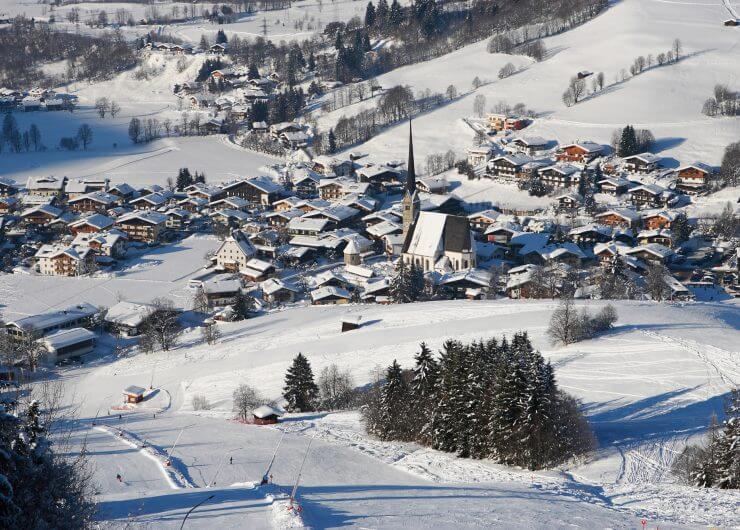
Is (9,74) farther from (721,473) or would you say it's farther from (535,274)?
(721,473)

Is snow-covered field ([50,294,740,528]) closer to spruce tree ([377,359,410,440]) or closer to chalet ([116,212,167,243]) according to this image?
spruce tree ([377,359,410,440])

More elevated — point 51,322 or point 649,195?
point 649,195

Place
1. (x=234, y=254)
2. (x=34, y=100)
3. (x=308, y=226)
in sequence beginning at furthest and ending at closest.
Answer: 1. (x=34, y=100)
2. (x=308, y=226)
3. (x=234, y=254)

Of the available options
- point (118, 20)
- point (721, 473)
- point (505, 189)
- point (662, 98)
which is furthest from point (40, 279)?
point (118, 20)

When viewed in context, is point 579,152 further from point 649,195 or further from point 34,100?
point 34,100

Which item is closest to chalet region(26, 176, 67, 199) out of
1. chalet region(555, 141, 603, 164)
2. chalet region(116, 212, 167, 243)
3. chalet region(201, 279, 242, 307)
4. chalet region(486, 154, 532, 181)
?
chalet region(116, 212, 167, 243)

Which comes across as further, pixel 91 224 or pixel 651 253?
pixel 91 224

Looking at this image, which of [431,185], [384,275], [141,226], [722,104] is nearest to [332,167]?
[431,185]
